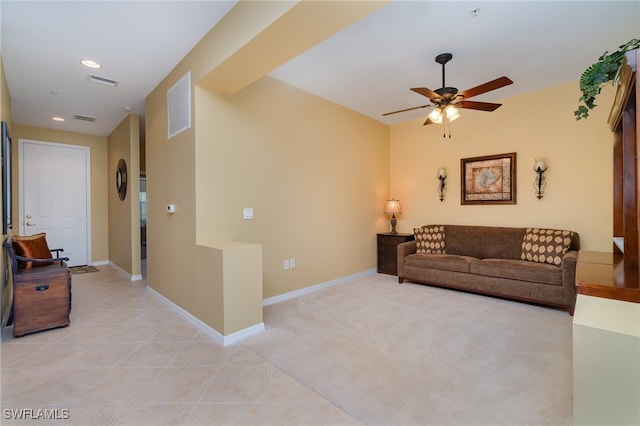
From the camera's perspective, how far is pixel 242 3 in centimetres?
214

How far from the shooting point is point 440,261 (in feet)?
13.5

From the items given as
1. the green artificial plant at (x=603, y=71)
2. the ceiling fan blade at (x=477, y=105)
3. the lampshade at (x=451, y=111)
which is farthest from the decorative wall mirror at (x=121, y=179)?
the green artificial plant at (x=603, y=71)

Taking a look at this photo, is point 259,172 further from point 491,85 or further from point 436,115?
point 491,85

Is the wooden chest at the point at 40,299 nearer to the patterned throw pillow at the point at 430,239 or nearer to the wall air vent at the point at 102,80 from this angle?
the wall air vent at the point at 102,80

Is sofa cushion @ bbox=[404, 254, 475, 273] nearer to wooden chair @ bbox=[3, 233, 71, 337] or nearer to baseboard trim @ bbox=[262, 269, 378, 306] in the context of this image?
baseboard trim @ bbox=[262, 269, 378, 306]

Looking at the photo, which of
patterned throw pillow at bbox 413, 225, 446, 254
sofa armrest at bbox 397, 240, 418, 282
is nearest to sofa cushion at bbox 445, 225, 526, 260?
patterned throw pillow at bbox 413, 225, 446, 254

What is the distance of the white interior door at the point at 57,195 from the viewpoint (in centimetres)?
516

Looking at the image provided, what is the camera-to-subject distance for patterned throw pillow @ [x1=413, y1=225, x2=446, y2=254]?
4.53 metres

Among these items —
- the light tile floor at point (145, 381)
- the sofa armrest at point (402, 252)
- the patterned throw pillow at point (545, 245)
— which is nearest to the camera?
the light tile floor at point (145, 381)

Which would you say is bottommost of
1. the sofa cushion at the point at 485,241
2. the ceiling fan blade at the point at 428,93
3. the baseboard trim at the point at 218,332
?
the baseboard trim at the point at 218,332

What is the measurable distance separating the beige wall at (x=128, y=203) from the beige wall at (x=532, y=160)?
4.57m

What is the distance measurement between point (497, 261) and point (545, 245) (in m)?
0.59

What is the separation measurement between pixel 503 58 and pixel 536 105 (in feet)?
4.50

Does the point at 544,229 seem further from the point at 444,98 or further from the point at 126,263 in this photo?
the point at 126,263
